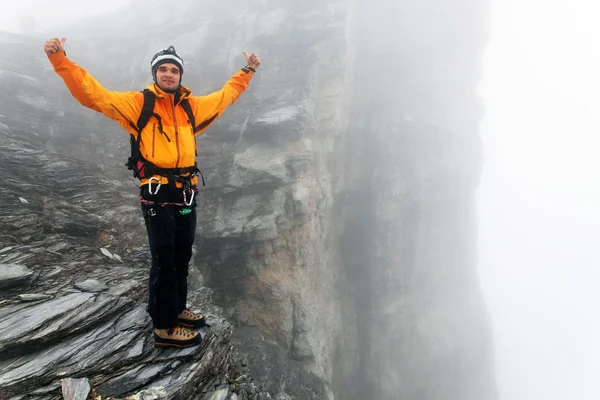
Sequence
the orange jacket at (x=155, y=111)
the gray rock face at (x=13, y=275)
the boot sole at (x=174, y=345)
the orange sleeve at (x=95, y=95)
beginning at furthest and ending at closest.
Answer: the gray rock face at (x=13, y=275) < the boot sole at (x=174, y=345) < the orange jacket at (x=155, y=111) < the orange sleeve at (x=95, y=95)

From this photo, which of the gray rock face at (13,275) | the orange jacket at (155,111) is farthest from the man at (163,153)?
the gray rock face at (13,275)

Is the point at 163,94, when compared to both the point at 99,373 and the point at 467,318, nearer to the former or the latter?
the point at 99,373

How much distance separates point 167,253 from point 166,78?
3609mm

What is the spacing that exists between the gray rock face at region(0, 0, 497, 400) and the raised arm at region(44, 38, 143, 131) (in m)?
5.76

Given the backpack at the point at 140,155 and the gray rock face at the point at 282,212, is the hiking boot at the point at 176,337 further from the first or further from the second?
the backpack at the point at 140,155

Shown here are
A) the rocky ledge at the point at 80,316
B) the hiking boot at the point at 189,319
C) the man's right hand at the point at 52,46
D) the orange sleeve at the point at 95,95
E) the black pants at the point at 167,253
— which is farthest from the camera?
the hiking boot at the point at 189,319

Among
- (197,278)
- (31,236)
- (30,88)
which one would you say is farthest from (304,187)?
(30,88)

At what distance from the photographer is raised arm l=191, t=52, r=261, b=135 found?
7457mm

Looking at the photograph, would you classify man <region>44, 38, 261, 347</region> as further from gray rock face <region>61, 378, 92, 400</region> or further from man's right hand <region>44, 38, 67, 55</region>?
gray rock face <region>61, 378, 92, 400</region>

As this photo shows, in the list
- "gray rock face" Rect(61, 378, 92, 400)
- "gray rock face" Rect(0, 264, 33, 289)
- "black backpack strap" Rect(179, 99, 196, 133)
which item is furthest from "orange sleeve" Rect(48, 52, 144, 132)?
"gray rock face" Rect(0, 264, 33, 289)

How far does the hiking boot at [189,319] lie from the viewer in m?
8.53

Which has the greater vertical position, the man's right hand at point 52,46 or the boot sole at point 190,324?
the man's right hand at point 52,46

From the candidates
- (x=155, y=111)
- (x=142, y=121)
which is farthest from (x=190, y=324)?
(x=155, y=111)

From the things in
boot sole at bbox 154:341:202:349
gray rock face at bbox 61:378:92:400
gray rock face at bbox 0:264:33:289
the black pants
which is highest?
the black pants
